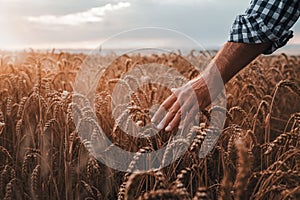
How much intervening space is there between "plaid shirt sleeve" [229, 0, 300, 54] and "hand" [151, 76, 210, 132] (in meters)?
0.17

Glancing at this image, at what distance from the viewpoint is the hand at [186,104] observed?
133cm

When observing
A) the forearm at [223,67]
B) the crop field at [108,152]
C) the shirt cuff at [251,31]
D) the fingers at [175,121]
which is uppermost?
the shirt cuff at [251,31]

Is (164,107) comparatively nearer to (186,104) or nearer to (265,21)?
(186,104)

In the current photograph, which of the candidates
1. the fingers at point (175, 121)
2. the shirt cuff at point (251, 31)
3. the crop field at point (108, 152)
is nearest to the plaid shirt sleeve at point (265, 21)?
the shirt cuff at point (251, 31)

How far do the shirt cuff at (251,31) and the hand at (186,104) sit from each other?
165 mm

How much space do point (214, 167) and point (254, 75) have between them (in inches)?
61.1

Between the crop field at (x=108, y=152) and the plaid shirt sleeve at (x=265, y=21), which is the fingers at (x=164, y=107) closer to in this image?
the crop field at (x=108, y=152)

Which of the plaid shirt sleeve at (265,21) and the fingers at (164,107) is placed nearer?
the plaid shirt sleeve at (265,21)

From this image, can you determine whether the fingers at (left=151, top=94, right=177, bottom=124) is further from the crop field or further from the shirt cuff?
the shirt cuff

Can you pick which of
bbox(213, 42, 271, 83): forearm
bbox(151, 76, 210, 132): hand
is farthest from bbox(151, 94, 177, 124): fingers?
bbox(213, 42, 271, 83): forearm

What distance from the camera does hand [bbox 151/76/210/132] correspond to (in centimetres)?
133

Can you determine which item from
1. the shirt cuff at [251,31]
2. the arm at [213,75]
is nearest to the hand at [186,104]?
the arm at [213,75]

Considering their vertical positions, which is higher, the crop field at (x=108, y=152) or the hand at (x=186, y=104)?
the hand at (x=186, y=104)

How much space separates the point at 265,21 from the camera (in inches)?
51.1
